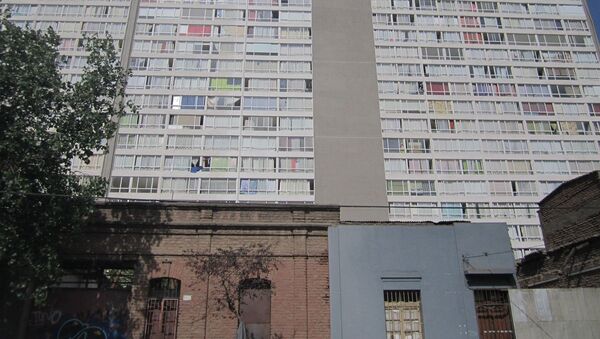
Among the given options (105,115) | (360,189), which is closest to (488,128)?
(360,189)

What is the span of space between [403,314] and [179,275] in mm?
7357

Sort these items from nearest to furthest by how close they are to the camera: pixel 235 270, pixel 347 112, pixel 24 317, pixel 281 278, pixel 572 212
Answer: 1. pixel 24 317
2. pixel 235 270
3. pixel 281 278
4. pixel 572 212
5. pixel 347 112

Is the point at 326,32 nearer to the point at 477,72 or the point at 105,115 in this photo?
the point at 477,72

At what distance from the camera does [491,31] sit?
52344mm

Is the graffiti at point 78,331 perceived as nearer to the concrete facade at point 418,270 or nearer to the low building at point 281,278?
the low building at point 281,278

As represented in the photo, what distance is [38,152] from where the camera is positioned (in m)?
13.3

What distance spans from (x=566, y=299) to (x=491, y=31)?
143ft

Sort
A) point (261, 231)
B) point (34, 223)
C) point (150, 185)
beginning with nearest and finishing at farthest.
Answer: point (34, 223), point (261, 231), point (150, 185)

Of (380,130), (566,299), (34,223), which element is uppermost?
(380,130)

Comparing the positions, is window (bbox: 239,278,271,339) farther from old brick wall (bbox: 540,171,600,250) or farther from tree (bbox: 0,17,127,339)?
old brick wall (bbox: 540,171,600,250)

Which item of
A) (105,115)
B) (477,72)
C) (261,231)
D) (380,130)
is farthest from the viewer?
(477,72)

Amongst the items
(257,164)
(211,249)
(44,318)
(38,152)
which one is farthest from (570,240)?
(257,164)

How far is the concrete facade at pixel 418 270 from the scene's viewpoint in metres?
15.3

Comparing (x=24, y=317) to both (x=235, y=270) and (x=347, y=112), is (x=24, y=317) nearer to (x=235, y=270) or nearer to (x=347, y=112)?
(x=235, y=270)
